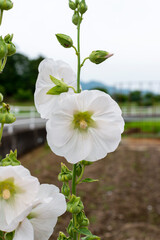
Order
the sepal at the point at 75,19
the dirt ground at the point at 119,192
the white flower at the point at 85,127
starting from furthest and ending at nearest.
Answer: the dirt ground at the point at 119,192 < the sepal at the point at 75,19 < the white flower at the point at 85,127

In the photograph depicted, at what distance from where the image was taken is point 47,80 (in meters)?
1.07

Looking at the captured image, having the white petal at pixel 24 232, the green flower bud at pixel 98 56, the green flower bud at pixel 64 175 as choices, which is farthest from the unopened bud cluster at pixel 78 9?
the white petal at pixel 24 232

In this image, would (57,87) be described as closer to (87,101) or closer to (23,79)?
(87,101)

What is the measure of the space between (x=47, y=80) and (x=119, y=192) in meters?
7.46

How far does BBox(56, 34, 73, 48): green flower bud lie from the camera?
995 mm

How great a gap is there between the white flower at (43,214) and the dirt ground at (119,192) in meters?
5.20

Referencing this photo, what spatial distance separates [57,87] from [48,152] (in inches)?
473

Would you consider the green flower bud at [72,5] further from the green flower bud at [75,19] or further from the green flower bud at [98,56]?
the green flower bud at [98,56]

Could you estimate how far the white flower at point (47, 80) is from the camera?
1.01 m

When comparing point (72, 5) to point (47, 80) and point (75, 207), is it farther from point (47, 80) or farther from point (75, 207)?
point (75, 207)

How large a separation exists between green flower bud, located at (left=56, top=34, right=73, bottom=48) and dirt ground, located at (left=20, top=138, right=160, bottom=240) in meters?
5.28

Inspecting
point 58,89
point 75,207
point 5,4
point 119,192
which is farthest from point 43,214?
point 119,192

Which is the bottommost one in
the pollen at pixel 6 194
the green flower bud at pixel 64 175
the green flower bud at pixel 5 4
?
the green flower bud at pixel 64 175

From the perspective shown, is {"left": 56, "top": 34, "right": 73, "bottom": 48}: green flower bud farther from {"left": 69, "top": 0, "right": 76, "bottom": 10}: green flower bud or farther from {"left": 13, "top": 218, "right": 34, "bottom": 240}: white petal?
{"left": 13, "top": 218, "right": 34, "bottom": 240}: white petal
